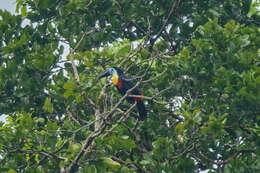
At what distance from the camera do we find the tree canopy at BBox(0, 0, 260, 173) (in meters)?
6.86

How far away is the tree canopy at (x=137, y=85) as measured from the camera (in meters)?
6.86

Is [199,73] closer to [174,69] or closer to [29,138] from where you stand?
[174,69]

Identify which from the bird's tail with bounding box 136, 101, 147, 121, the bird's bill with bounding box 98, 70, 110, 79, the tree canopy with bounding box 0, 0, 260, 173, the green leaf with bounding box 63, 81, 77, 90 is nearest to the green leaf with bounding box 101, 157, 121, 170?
the tree canopy with bounding box 0, 0, 260, 173

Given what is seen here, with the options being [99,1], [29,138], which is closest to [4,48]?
[99,1]

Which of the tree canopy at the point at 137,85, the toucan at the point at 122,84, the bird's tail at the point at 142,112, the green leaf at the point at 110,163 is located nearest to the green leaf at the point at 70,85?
the tree canopy at the point at 137,85

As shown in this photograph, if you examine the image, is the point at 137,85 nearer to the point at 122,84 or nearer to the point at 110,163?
the point at 110,163

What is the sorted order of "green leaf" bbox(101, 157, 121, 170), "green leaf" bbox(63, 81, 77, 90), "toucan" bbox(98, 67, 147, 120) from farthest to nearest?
"toucan" bbox(98, 67, 147, 120) < "green leaf" bbox(63, 81, 77, 90) < "green leaf" bbox(101, 157, 121, 170)

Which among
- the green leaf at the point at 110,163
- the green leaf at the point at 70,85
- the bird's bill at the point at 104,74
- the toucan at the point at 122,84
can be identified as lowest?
the green leaf at the point at 110,163

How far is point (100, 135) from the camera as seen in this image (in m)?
6.52

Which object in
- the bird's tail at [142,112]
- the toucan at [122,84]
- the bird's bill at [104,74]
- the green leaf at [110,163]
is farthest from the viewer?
the bird's tail at [142,112]

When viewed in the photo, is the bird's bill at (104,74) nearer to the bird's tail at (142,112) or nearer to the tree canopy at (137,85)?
the tree canopy at (137,85)

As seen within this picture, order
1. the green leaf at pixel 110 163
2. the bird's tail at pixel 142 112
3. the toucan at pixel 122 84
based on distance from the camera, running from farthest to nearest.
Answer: the bird's tail at pixel 142 112 < the toucan at pixel 122 84 < the green leaf at pixel 110 163

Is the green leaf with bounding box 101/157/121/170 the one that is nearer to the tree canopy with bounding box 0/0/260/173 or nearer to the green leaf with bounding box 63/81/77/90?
the tree canopy with bounding box 0/0/260/173

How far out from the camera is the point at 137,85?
20.2ft
